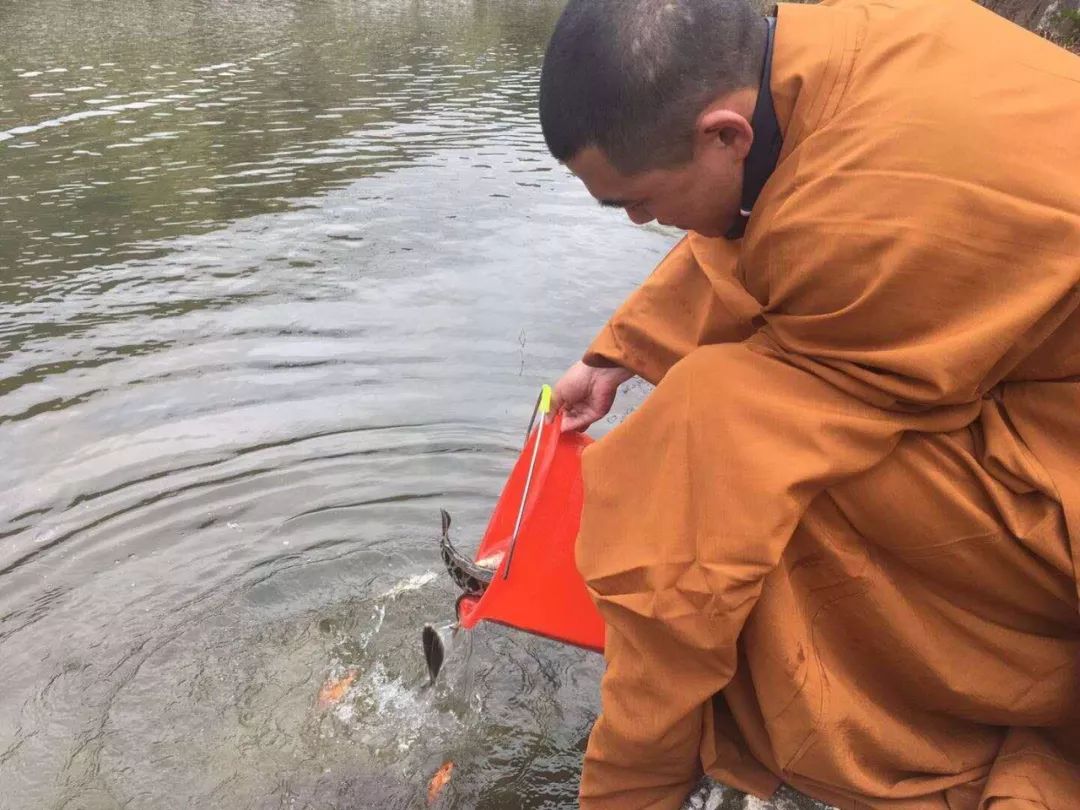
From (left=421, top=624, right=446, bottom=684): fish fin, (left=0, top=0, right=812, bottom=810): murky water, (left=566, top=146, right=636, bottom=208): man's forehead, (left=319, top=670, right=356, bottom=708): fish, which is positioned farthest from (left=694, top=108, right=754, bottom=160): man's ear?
(left=319, top=670, right=356, bottom=708): fish

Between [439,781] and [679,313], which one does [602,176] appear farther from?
[439,781]

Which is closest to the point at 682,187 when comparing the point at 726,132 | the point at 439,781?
the point at 726,132

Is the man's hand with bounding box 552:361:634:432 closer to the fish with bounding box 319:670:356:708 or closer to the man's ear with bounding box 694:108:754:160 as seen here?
the man's ear with bounding box 694:108:754:160

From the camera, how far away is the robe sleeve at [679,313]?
7.89 ft

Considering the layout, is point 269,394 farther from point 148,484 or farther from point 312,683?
point 312,683

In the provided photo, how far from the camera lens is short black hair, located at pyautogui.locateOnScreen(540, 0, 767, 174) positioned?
1.99m

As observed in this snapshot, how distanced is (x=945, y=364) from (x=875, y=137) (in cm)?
47

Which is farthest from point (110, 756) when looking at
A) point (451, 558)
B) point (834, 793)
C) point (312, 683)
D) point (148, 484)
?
point (834, 793)

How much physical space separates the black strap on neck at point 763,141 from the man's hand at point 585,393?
0.89 meters

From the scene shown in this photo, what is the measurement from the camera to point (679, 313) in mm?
2713

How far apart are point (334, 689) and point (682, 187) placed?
99.8 inches

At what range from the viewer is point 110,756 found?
352cm

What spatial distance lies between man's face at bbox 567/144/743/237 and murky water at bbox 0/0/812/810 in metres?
2.05

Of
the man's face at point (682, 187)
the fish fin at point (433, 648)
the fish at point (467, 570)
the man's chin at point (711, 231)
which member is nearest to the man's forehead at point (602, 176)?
the man's face at point (682, 187)
